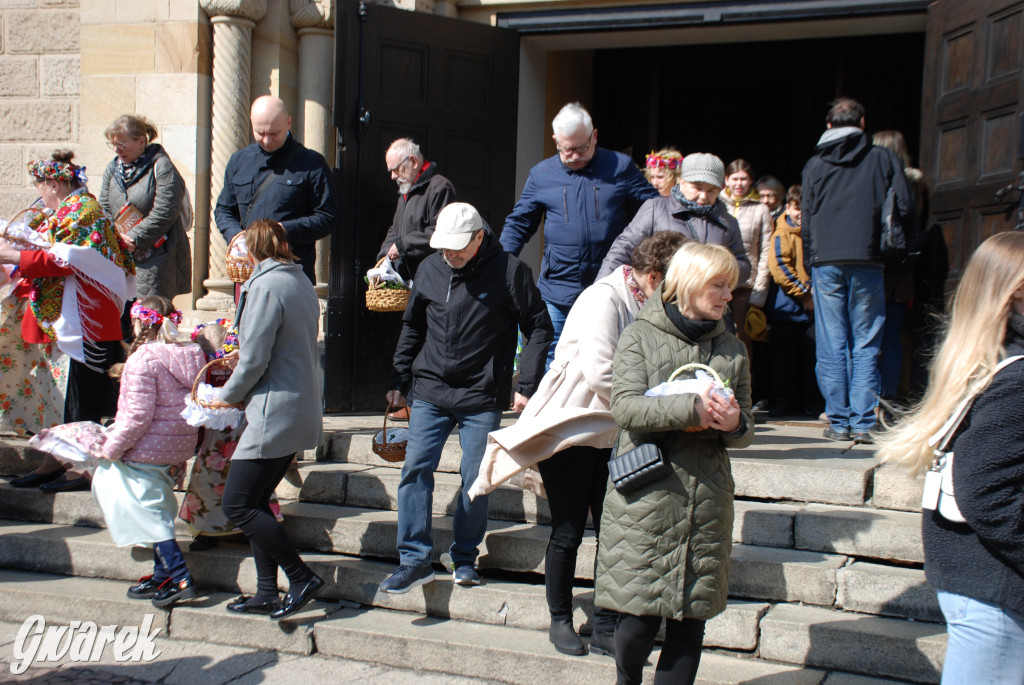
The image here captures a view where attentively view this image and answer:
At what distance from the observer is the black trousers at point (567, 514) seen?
370cm

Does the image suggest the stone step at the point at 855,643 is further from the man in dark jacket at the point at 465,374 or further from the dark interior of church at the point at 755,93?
the dark interior of church at the point at 755,93

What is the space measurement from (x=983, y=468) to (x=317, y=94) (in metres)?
5.84

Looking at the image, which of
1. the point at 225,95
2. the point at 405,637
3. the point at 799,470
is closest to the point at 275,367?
the point at 405,637

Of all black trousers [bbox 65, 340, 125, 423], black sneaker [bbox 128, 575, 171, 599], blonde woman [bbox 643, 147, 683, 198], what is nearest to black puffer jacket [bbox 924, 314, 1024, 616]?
black sneaker [bbox 128, 575, 171, 599]

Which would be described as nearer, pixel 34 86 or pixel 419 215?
pixel 419 215

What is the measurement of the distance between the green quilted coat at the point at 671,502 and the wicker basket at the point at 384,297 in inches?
104

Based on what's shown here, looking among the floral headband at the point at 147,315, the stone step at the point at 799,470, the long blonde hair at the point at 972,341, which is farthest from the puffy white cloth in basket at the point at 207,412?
the long blonde hair at the point at 972,341

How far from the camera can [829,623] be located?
363 cm

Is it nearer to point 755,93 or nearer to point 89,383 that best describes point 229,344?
point 89,383

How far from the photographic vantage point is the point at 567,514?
3697mm

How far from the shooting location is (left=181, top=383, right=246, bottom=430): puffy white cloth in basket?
13.9ft

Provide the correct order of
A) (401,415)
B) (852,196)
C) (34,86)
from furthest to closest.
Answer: (34,86), (401,415), (852,196)

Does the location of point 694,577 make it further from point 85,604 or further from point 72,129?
point 72,129

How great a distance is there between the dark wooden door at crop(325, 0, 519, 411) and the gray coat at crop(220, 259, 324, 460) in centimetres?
215
